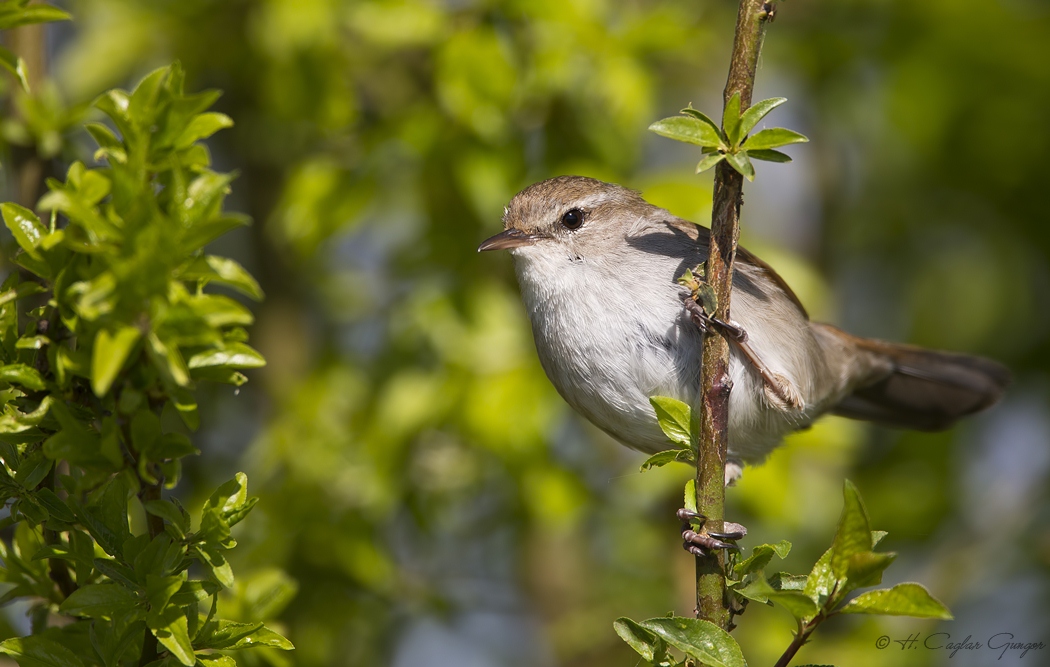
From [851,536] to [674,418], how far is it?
534mm

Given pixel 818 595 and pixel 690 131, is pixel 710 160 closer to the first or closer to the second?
pixel 690 131

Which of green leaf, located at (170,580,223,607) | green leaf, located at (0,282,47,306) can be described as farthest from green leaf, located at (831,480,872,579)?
green leaf, located at (0,282,47,306)

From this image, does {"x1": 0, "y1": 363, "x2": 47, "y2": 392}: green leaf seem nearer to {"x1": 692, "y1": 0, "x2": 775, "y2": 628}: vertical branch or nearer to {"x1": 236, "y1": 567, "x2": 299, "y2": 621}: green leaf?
{"x1": 236, "y1": 567, "x2": 299, "y2": 621}: green leaf

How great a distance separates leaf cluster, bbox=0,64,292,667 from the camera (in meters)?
1.69

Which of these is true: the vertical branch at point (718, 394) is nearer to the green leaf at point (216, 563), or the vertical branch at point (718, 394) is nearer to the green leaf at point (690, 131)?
the green leaf at point (690, 131)

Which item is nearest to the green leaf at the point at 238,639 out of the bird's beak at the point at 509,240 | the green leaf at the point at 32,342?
the green leaf at the point at 32,342

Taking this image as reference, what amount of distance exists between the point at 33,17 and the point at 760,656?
399 centimetres

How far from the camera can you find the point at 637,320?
3.34m

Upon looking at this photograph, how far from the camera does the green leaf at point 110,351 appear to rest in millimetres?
1574

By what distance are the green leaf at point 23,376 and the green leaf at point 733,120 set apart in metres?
1.47

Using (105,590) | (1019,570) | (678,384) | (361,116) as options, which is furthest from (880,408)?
(105,590)

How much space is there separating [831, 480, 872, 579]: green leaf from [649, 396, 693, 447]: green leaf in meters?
0.48

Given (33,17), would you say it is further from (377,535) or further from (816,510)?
(816,510)

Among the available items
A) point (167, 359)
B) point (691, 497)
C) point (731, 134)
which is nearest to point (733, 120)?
point (731, 134)
